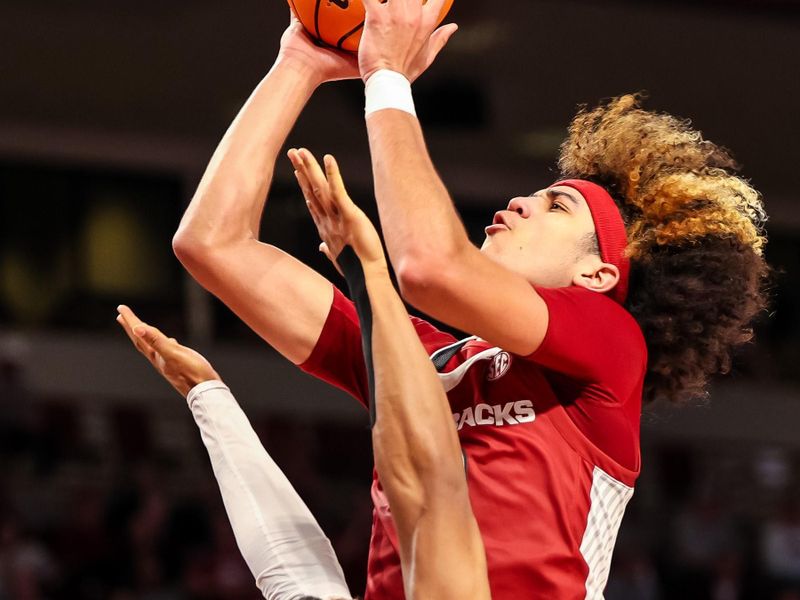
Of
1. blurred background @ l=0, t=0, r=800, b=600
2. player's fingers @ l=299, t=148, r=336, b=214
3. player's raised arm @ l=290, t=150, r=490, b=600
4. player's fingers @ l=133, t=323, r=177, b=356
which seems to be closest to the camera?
player's raised arm @ l=290, t=150, r=490, b=600

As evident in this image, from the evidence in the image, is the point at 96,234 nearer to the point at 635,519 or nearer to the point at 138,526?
the point at 138,526

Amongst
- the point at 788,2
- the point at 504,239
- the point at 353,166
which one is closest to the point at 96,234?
the point at 353,166

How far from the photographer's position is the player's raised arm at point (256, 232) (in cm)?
252

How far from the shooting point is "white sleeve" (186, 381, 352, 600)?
240cm

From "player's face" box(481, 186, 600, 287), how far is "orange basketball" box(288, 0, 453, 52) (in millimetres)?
406

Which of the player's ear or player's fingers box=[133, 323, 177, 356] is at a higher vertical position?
the player's ear

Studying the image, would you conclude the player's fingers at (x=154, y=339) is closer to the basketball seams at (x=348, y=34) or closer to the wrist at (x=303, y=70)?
the wrist at (x=303, y=70)

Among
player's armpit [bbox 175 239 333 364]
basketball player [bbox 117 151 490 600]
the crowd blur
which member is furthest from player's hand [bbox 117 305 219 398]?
the crowd blur

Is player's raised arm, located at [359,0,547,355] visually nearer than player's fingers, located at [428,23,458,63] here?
Yes

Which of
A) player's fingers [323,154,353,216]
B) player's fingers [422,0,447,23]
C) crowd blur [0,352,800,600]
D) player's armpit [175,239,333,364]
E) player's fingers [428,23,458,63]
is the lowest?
crowd blur [0,352,800,600]

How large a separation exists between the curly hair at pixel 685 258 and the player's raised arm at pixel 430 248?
39 cm

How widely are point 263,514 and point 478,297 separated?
664mm

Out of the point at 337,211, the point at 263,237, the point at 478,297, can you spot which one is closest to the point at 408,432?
the point at 478,297

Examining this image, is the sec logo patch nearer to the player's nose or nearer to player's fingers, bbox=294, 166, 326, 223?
the player's nose
